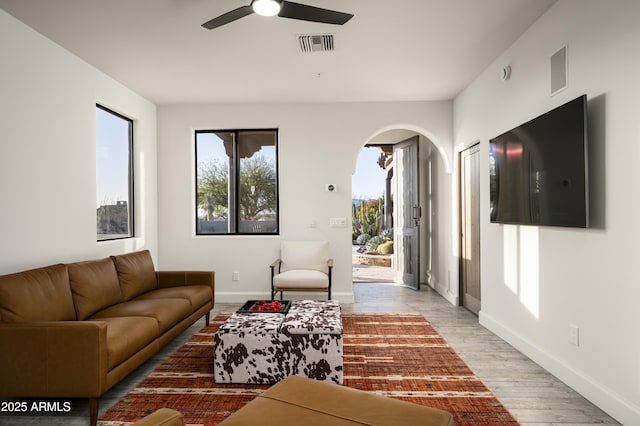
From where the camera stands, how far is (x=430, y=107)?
533 centimetres

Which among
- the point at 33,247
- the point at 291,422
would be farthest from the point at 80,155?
the point at 291,422

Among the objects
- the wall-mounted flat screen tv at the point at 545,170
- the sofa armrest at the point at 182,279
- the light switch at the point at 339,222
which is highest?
the wall-mounted flat screen tv at the point at 545,170

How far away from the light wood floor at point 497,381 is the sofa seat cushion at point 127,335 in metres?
0.32

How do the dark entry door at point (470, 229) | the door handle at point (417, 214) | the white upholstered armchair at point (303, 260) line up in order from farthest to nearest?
1. the door handle at point (417, 214)
2. the white upholstered armchair at point (303, 260)
3. the dark entry door at point (470, 229)

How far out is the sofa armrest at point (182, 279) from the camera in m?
4.29

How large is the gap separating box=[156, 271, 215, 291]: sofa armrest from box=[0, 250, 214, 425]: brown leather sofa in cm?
42

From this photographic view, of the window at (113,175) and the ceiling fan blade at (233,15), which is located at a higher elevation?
the ceiling fan blade at (233,15)

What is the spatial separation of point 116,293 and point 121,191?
62.0 inches

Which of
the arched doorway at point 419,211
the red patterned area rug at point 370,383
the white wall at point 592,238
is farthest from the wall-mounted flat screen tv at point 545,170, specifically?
the arched doorway at point 419,211

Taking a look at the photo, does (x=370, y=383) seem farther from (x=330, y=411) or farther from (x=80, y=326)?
(x=80, y=326)

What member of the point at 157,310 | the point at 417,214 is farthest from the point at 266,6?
the point at 417,214

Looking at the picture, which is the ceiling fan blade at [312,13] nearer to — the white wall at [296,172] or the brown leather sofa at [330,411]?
the brown leather sofa at [330,411]

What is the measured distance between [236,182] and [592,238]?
13.9ft

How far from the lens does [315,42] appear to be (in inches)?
137
